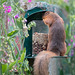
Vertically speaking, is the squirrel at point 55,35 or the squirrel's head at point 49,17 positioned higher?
the squirrel's head at point 49,17

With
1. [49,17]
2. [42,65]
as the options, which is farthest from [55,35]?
[42,65]

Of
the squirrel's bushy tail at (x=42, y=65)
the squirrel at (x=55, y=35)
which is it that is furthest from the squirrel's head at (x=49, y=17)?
the squirrel's bushy tail at (x=42, y=65)

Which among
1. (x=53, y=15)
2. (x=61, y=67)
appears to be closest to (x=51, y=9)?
(x=53, y=15)

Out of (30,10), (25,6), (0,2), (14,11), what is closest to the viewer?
(0,2)

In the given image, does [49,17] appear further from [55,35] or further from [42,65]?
[42,65]

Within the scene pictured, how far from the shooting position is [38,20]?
3.08 metres

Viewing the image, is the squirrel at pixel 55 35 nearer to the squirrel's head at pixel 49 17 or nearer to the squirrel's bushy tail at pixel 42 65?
the squirrel's head at pixel 49 17

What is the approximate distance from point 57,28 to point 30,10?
1.79 feet

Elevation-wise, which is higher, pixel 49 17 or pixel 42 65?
pixel 49 17

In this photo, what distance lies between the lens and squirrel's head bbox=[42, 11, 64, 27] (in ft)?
10.0

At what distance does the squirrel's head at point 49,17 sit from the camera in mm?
3053

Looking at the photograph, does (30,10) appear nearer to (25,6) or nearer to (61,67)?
(25,6)

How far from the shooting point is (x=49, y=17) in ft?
10.7

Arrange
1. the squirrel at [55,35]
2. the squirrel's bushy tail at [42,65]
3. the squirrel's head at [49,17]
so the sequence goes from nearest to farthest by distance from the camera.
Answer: the squirrel's bushy tail at [42,65] < the squirrel at [55,35] < the squirrel's head at [49,17]
